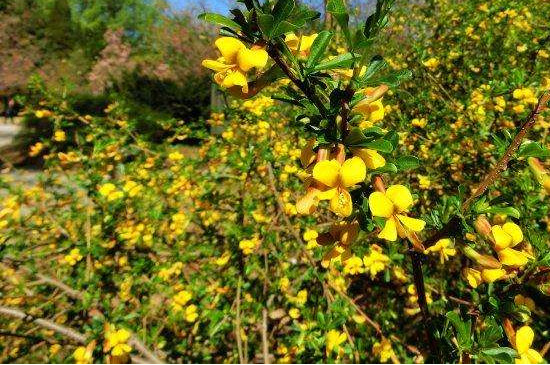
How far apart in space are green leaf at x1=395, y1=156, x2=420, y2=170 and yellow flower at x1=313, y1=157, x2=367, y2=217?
151 mm

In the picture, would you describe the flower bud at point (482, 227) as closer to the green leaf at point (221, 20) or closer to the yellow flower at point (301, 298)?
the green leaf at point (221, 20)

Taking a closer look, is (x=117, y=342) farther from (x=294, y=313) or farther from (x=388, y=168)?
(x=388, y=168)


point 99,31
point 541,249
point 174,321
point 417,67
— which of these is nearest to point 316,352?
point 174,321

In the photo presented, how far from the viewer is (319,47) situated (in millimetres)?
762

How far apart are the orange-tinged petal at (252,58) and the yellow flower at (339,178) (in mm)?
223

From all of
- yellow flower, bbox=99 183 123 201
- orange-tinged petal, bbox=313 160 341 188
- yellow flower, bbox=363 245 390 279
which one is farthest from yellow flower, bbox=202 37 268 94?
yellow flower, bbox=99 183 123 201

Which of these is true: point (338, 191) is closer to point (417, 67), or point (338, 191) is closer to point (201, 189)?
point (201, 189)

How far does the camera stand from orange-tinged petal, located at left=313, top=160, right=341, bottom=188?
751 mm

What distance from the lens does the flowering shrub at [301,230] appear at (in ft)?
2.60

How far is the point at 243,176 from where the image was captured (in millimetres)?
2738

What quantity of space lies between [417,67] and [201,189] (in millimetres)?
2268

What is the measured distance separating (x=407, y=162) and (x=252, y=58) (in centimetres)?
42

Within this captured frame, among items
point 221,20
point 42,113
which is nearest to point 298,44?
point 221,20

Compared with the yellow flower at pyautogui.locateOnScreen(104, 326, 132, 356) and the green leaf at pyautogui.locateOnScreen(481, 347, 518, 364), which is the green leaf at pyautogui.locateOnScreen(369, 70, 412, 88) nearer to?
the green leaf at pyautogui.locateOnScreen(481, 347, 518, 364)
